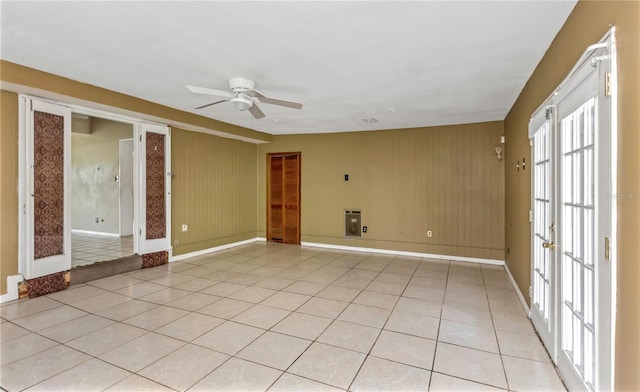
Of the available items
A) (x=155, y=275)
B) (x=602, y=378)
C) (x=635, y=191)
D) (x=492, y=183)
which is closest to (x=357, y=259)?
(x=492, y=183)

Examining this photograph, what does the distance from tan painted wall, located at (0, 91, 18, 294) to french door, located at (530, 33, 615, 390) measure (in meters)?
5.21

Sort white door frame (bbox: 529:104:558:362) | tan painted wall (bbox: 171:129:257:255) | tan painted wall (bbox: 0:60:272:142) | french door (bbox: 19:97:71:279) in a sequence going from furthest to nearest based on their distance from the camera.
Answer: tan painted wall (bbox: 171:129:257:255) → french door (bbox: 19:97:71:279) → tan painted wall (bbox: 0:60:272:142) → white door frame (bbox: 529:104:558:362)

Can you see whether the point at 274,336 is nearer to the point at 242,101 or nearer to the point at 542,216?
the point at 242,101

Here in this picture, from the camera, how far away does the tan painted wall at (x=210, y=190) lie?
215 inches

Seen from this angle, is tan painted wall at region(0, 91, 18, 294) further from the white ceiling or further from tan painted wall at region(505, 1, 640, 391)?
tan painted wall at region(505, 1, 640, 391)

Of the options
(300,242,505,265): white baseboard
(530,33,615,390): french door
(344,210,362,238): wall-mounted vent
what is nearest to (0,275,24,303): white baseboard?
(300,242,505,265): white baseboard

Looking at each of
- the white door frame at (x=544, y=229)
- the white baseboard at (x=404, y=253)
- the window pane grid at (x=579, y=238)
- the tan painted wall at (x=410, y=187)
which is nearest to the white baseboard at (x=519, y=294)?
the white door frame at (x=544, y=229)

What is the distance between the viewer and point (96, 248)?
585 centimetres

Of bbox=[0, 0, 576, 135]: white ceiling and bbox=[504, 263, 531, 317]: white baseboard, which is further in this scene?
bbox=[504, 263, 531, 317]: white baseboard

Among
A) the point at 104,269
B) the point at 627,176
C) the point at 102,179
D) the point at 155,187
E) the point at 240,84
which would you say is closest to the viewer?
the point at 627,176

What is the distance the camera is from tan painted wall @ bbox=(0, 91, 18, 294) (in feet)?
10.9

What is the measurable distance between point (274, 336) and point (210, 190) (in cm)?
413

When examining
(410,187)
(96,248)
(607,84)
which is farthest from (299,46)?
(96,248)

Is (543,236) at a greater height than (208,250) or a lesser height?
greater
